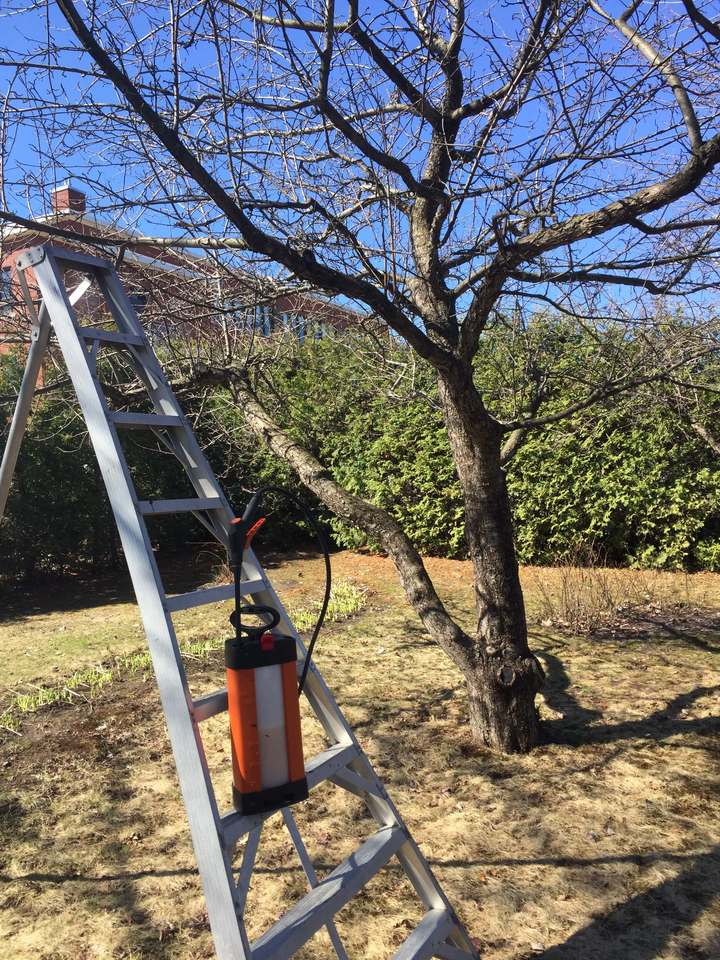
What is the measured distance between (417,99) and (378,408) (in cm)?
668

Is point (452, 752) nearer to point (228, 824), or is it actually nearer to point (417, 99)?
point (228, 824)

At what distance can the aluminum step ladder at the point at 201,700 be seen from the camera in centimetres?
193

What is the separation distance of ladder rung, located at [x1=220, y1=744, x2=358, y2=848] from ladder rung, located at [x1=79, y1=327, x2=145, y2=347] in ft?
5.03

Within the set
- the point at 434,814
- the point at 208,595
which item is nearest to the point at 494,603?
the point at 434,814

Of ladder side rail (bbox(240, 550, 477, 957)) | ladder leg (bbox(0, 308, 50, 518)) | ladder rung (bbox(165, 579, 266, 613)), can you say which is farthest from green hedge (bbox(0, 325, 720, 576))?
ladder side rail (bbox(240, 550, 477, 957))

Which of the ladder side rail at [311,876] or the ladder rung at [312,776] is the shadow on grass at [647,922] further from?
the ladder rung at [312,776]

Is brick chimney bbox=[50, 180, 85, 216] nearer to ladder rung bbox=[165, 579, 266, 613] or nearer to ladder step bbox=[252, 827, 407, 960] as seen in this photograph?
ladder rung bbox=[165, 579, 266, 613]

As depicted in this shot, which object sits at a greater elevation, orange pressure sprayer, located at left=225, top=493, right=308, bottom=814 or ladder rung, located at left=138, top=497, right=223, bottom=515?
ladder rung, located at left=138, top=497, right=223, bottom=515

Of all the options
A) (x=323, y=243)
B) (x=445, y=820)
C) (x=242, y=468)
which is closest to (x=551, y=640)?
(x=445, y=820)

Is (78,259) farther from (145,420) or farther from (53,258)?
(145,420)

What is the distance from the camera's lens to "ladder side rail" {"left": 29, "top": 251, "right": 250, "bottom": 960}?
187cm

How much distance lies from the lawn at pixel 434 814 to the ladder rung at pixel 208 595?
132cm

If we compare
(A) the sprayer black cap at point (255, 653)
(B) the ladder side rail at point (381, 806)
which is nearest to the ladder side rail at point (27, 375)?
(B) the ladder side rail at point (381, 806)

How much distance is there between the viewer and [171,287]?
170 inches
